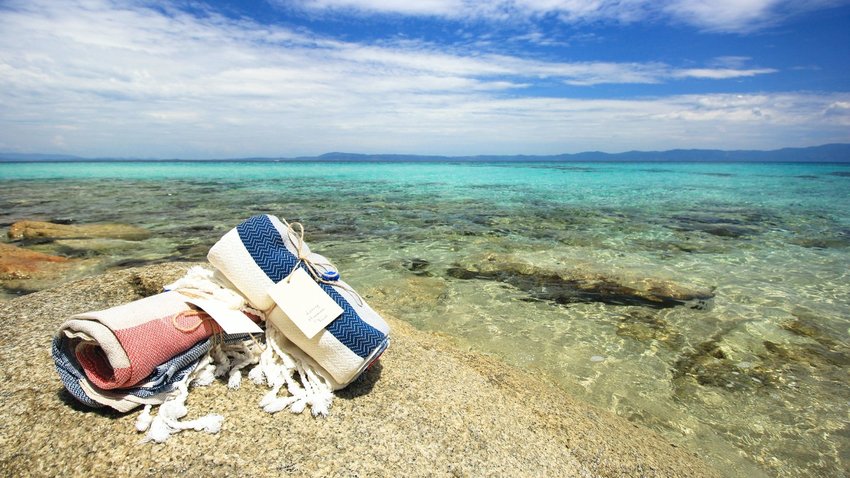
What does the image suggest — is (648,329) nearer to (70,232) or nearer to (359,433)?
(359,433)

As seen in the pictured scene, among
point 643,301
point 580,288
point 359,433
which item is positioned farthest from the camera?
point 580,288

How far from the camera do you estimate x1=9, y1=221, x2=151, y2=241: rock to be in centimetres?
1176

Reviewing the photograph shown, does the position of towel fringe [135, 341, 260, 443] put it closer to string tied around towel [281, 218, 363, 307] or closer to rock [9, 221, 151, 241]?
string tied around towel [281, 218, 363, 307]

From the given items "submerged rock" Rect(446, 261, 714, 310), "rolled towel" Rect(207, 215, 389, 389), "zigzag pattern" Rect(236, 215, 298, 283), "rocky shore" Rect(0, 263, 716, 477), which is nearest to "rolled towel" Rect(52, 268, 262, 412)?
"rocky shore" Rect(0, 263, 716, 477)

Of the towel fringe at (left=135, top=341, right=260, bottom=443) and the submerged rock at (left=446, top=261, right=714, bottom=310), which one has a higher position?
the towel fringe at (left=135, top=341, right=260, bottom=443)

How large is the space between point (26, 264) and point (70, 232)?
489 centimetres

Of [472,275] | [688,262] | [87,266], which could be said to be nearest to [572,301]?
[472,275]

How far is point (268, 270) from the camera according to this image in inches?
118

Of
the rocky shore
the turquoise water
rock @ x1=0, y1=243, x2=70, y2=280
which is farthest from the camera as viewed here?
rock @ x1=0, y1=243, x2=70, y2=280

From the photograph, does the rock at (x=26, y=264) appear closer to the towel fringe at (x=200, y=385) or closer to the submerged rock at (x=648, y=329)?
the towel fringe at (x=200, y=385)

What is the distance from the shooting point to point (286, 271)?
120 inches

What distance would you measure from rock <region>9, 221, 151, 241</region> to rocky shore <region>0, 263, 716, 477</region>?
8.86 m

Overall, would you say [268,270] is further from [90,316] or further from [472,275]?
[472,275]

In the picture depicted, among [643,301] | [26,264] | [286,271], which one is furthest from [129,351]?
[26,264]
